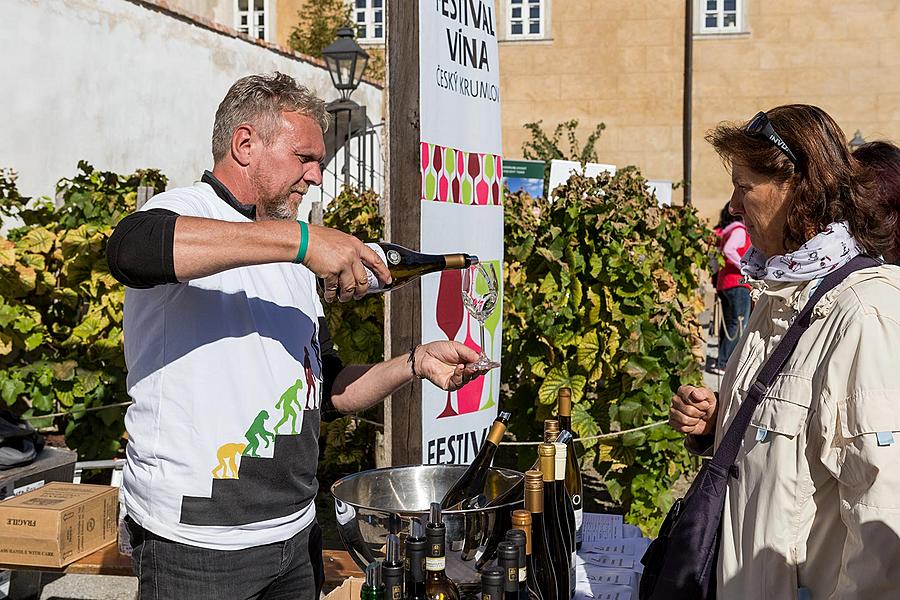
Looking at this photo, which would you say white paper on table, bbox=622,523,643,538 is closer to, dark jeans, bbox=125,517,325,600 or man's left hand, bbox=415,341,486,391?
man's left hand, bbox=415,341,486,391

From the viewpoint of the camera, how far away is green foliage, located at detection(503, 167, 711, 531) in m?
5.69

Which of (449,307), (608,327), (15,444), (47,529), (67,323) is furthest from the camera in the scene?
(67,323)

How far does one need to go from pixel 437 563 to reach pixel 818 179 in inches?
46.6

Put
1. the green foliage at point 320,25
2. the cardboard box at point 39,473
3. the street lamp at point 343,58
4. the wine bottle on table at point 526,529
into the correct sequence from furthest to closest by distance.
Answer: the green foliage at point 320,25 → the street lamp at point 343,58 → the cardboard box at point 39,473 → the wine bottle on table at point 526,529

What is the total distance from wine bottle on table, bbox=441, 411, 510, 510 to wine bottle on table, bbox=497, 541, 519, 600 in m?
0.52

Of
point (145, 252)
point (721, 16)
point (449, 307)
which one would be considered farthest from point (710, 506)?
point (721, 16)

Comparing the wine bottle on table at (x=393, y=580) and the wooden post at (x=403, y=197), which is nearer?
the wine bottle on table at (x=393, y=580)

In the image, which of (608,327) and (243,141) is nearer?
(243,141)

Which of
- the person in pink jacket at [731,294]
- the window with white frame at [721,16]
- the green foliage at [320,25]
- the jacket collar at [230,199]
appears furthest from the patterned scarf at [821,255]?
the window with white frame at [721,16]

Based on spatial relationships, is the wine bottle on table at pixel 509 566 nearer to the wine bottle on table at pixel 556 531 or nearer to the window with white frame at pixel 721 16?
the wine bottle on table at pixel 556 531

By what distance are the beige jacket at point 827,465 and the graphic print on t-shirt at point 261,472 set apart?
102 centimetres

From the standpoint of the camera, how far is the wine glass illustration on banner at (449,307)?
382 centimetres

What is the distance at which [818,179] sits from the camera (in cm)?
225

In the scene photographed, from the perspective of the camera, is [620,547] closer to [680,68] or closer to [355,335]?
[355,335]
